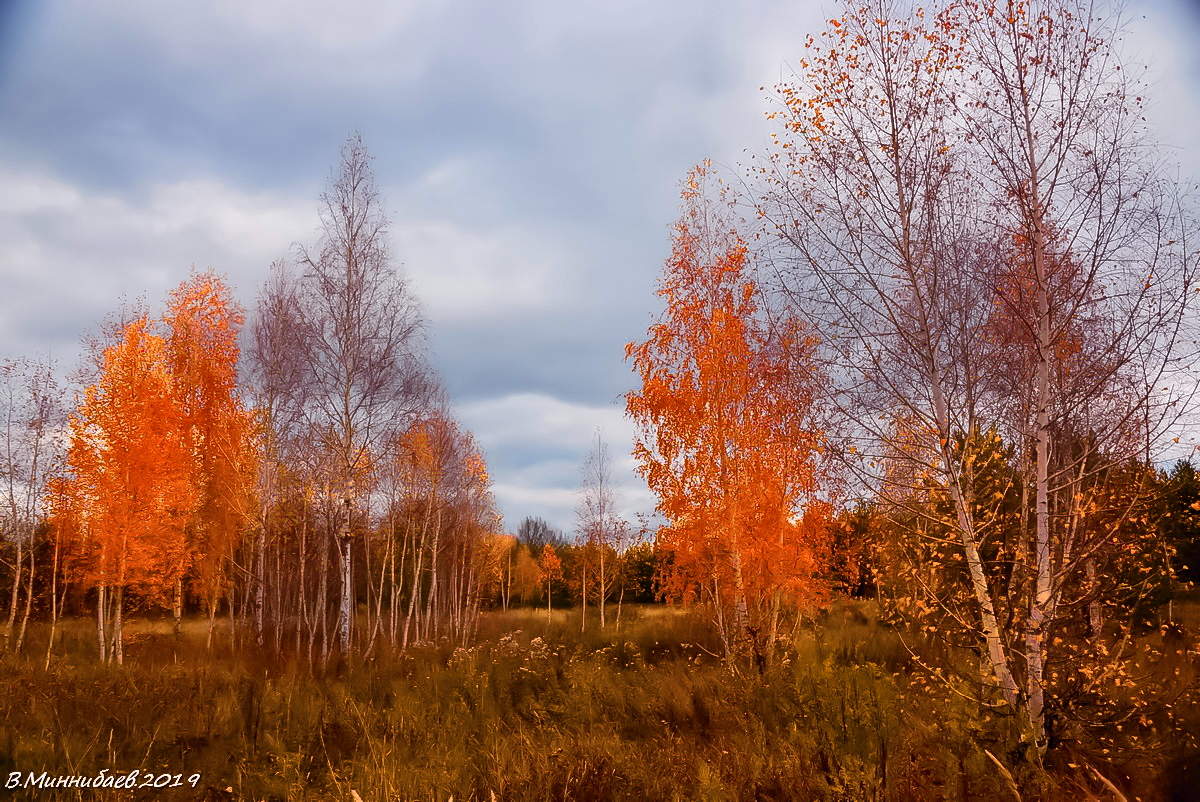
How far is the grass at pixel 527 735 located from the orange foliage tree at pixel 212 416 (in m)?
7.83

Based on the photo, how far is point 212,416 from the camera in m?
19.8

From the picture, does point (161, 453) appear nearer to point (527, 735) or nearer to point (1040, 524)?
point (527, 735)

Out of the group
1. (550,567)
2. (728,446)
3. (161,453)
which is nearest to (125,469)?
(161,453)

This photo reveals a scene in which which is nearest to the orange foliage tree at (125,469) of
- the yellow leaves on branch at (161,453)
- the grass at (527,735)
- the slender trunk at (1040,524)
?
the yellow leaves on branch at (161,453)

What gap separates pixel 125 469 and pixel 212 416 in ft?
11.5

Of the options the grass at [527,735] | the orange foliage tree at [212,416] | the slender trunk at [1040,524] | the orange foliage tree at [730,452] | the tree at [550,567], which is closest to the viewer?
the grass at [527,735]

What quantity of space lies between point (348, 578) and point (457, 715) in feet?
17.9

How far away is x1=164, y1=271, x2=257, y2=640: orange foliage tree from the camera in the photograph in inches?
741

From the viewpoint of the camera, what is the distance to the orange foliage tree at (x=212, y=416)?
18819mm

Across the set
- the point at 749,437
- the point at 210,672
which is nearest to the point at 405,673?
the point at 210,672

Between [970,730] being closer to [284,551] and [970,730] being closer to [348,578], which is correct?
[348,578]

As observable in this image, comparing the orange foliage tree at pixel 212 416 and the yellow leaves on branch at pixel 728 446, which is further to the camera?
the orange foliage tree at pixel 212 416

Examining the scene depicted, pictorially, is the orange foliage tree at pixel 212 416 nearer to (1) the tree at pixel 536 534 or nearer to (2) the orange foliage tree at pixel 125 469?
(2) the orange foliage tree at pixel 125 469

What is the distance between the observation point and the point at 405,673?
12438 mm
